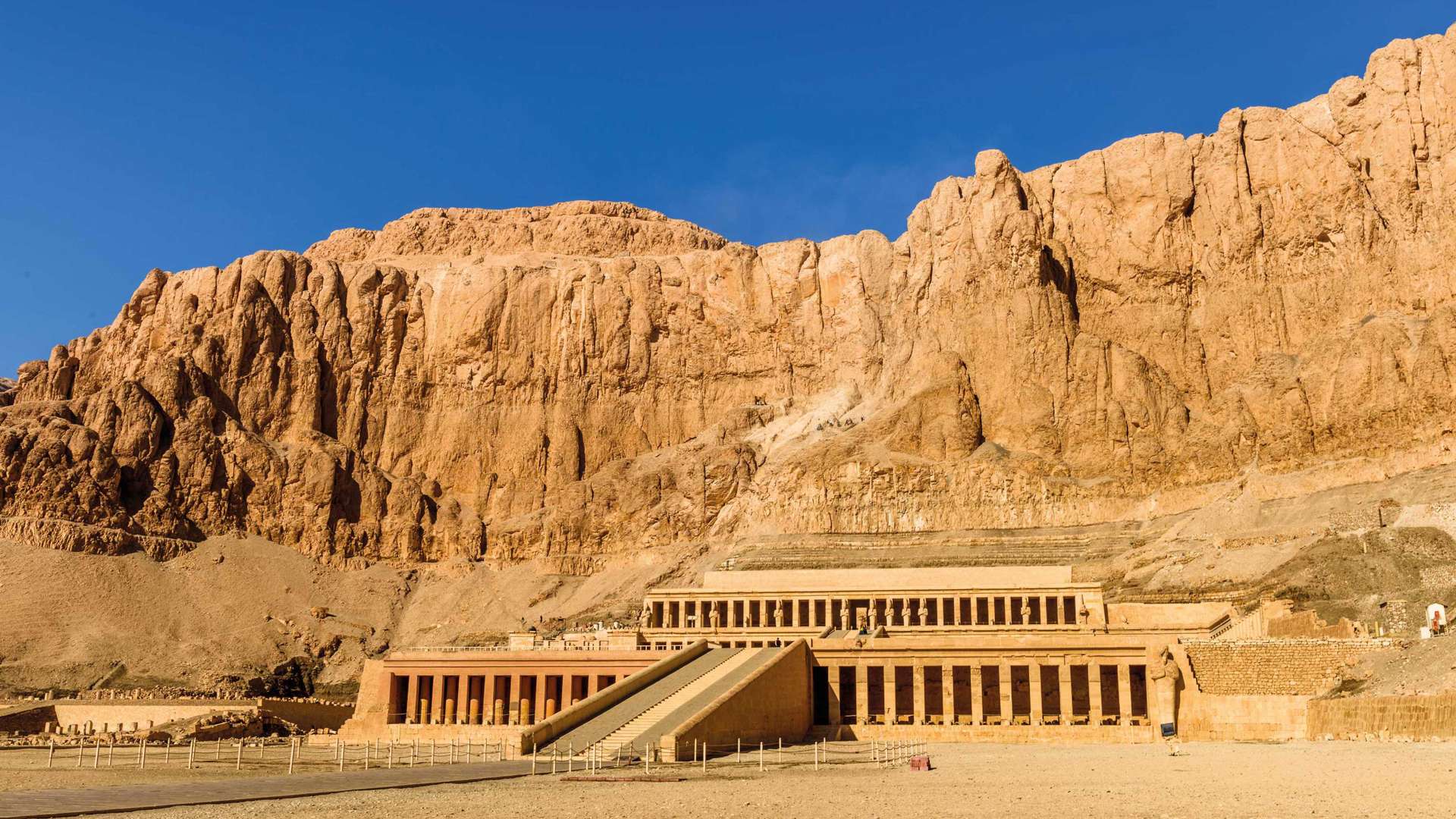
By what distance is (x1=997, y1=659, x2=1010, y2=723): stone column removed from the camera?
167 ft

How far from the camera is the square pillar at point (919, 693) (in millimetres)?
51344

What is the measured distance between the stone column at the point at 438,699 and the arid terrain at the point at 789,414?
151ft

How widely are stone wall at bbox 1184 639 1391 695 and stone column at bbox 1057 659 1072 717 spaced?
442 cm

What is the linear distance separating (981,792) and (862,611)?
5258 centimetres

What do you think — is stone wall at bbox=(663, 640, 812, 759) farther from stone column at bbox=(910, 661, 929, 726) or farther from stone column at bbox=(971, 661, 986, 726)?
stone column at bbox=(971, 661, 986, 726)

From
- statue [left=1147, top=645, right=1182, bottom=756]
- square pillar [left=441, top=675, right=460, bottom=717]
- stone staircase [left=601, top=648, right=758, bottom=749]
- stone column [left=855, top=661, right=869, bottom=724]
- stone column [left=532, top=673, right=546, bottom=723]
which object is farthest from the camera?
square pillar [left=441, top=675, right=460, bottom=717]

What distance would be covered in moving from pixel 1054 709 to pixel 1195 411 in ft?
202

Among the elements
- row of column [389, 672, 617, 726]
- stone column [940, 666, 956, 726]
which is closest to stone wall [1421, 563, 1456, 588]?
stone column [940, 666, 956, 726]

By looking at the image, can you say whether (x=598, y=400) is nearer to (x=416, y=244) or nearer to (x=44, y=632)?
(x=416, y=244)

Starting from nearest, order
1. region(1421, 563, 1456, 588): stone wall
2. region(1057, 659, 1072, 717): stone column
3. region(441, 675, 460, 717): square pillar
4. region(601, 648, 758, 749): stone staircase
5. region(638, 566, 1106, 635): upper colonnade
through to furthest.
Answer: region(601, 648, 758, 749): stone staircase
region(1057, 659, 1072, 717): stone column
region(441, 675, 460, 717): square pillar
region(1421, 563, 1456, 588): stone wall
region(638, 566, 1106, 635): upper colonnade

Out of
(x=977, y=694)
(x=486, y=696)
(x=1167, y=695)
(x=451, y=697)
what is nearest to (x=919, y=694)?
(x=977, y=694)

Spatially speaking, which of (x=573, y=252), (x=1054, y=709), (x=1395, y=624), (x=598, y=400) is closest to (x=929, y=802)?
(x=1054, y=709)

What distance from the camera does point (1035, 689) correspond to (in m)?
51.3

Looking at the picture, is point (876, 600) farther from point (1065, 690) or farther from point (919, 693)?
point (1065, 690)
